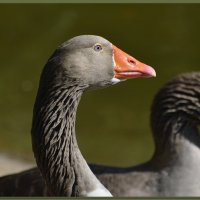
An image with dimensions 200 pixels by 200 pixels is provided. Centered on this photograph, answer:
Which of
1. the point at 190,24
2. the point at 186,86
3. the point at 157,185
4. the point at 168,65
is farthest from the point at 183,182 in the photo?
the point at 190,24

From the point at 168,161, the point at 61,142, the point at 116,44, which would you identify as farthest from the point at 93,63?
the point at 116,44

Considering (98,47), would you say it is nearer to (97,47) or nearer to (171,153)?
(97,47)

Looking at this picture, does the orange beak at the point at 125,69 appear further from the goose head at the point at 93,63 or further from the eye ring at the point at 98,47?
the eye ring at the point at 98,47

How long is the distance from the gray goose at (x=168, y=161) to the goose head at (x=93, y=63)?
113 centimetres

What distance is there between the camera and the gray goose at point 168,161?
211 inches

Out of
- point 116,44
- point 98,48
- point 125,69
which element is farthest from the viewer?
point 116,44

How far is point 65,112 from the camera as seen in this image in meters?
4.32

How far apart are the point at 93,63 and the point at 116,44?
6.89 m

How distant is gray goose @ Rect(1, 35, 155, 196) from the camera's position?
166 inches

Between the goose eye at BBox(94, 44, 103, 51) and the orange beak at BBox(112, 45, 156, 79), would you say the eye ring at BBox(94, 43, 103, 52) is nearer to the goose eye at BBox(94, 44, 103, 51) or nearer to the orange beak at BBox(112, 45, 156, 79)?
the goose eye at BBox(94, 44, 103, 51)

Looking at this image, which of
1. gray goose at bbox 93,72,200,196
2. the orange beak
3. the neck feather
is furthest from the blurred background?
the neck feather

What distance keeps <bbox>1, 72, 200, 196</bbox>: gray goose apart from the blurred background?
112 inches

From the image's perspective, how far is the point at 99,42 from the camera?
4402mm

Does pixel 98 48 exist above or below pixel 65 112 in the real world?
above
